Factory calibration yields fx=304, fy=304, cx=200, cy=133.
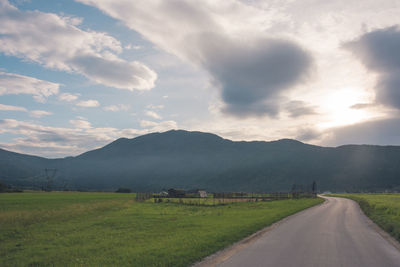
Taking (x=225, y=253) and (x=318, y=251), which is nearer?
(x=318, y=251)

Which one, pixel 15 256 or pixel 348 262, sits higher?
pixel 348 262

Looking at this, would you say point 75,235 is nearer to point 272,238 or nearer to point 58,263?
point 58,263

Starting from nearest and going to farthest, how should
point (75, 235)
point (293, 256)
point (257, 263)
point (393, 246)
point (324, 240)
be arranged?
point (257, 263) < point (293, 256) < point (393, 246) < point (324, 240) < point (75, 235)

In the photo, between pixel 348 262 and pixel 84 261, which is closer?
pixel 348 262

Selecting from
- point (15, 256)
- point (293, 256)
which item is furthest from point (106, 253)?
point (293, 256)

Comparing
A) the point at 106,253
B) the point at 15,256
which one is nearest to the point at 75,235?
the point at 15,256

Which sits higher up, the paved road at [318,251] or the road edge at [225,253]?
the paved road at [318,251]

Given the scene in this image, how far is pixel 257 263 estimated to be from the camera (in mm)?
12406

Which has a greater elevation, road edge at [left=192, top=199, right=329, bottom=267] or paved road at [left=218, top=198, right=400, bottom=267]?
paved road at [left=218, top=198, right=400, bottom=267]

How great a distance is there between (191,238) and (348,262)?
29.5 ft

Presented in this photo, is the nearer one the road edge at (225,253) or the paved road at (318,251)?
the paved road at (318,251)

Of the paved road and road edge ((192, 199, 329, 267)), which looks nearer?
the paved road

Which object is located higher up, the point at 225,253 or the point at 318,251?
the point at 318,251

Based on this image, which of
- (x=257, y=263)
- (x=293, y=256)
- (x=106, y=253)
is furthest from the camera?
(x=106, y=253)
